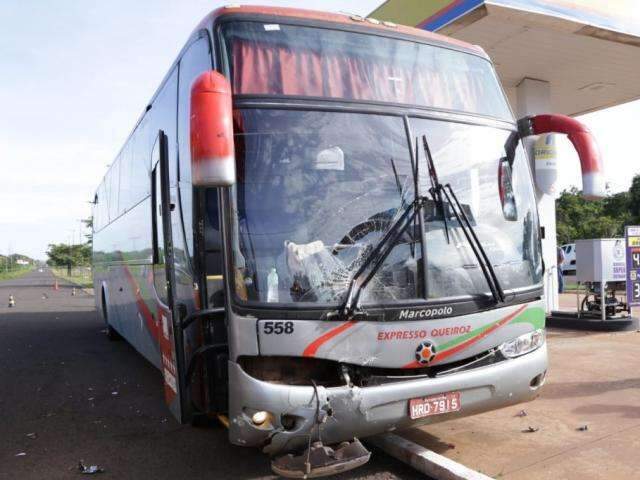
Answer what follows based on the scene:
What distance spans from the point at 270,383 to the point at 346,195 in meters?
1.40

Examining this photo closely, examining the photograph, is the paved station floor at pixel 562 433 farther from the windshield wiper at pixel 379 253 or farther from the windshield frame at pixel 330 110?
the windshield wiper at pixel 379 253

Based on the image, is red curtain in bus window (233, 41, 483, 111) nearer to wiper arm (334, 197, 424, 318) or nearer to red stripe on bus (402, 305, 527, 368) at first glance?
wiper arm (334, 197, 424, 318)

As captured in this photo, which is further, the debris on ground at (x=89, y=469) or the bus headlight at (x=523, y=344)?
the debris on ground at (x=89, y=469)

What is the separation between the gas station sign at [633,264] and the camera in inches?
398

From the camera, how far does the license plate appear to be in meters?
3.99

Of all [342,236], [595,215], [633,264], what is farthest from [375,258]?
[595,215]

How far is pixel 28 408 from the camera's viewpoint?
6914 millimetres

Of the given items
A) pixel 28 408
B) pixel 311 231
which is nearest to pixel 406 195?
pixel 311 231

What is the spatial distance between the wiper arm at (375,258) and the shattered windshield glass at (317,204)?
0.14ft

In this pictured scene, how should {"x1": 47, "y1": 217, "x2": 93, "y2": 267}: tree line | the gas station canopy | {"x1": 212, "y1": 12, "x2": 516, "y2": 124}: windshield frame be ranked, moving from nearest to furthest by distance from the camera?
{"x1": 212, "y1": 12, "x2": 516, "y2": 124}: windshield frame → the gas station canopy → {"x1": 47, "y1": 217, "x2": 93, "y2": 267}: tree line

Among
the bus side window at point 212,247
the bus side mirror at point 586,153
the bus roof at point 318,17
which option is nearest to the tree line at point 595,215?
the bus side mirror at point 586,153

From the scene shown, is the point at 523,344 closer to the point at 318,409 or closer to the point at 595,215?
the point at 318,409

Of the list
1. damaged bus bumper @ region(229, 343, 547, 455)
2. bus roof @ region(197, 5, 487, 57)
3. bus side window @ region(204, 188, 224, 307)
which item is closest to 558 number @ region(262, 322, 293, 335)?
damaged bus bumper @ region(229, 343, 547, 455)

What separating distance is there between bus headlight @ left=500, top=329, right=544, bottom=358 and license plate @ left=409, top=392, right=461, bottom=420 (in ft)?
1.88
